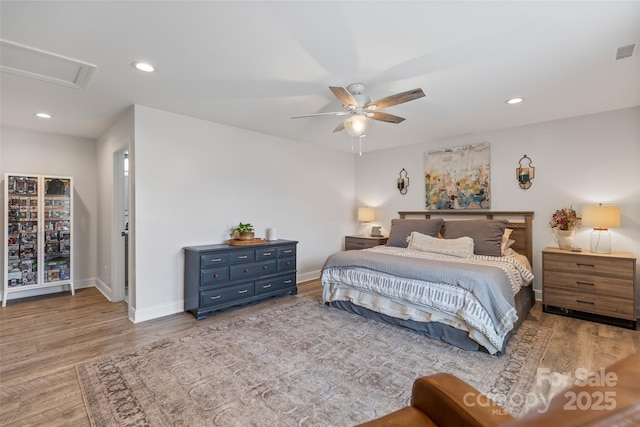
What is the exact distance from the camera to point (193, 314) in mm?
3555

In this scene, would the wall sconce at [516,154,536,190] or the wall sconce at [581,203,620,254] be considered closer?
the wall sconce at [581,203,620,254]

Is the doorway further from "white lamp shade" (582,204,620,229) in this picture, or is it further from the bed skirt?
"white lamp shade" (582,204,620,229)

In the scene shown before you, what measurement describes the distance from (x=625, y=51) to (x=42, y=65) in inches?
185

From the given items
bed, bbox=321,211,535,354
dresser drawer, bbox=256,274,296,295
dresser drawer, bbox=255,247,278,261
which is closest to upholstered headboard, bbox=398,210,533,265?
bed, bbox=321,211,535,354

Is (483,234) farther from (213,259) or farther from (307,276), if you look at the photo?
(213,259)

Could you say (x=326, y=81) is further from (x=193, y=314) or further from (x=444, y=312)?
(x=193, y=314)

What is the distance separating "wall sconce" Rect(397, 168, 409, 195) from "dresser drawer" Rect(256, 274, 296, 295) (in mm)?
2634

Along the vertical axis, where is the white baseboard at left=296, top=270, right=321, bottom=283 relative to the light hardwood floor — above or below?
above

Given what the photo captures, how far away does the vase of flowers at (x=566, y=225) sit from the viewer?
3.66 meters

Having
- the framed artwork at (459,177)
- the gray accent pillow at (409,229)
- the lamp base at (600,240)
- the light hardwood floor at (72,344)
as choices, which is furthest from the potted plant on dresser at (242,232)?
the lamp base at (600,240)

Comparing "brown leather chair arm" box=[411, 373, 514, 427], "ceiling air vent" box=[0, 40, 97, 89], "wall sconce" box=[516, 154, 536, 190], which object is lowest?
"brown leather chair arm" box=[411, 373, 514, 427]

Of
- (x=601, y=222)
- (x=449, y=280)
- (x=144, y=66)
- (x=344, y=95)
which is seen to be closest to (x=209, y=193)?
(x=144, y=66)

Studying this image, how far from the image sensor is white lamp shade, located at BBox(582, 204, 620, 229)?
3270 mm

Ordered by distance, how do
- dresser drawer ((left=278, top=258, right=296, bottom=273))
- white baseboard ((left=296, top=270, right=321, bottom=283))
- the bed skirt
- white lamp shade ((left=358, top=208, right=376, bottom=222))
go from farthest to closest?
white lamp shade ((left=358, top=208, right=376, bottom=222))
white baseboard ((left=296, top=270, right=321, bottom=283))
dresser drawer ((left=278, top=258, right=296, bottom=273))
the bed skirt
